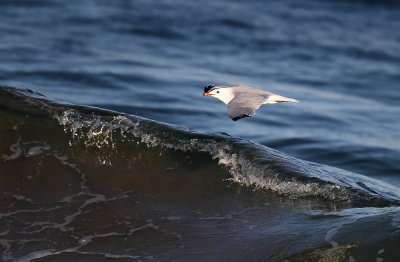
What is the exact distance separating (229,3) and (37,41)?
6.66 metres

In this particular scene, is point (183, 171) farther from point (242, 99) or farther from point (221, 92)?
point (221, 92)

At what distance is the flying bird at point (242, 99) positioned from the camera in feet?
23.4

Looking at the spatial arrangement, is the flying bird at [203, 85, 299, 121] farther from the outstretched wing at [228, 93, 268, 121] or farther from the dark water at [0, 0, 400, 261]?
the dark water at [0, 0, 400, 261]

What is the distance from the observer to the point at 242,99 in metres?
7.66

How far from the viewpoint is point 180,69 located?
14.6 m

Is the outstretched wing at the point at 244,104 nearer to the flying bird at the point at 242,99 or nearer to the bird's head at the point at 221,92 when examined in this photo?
the flying bird at the point at 242,99

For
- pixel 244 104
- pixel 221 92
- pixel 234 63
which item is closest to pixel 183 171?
pixel 244 104

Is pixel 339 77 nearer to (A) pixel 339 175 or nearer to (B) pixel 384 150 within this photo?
(B) pixel 384 150

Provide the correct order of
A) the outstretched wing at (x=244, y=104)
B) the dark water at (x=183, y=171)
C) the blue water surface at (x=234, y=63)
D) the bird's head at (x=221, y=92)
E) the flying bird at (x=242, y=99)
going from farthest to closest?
1. the blue water surface at (x=234, y=63)
2. the bird's head at (x=221, y=92)
3. the flying bird at (x=242, y=99)
4. the outstretched wing at (x=244, y=104)
5. the dark water at (x=183, y=171)

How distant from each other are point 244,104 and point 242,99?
0.23 m

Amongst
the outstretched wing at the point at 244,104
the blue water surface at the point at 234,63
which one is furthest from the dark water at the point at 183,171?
the outstretched wing at the point at 244,104

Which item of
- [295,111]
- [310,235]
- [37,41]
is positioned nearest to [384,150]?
[295,111]

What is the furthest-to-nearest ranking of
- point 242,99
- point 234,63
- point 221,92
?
point 234,63 < point 221,92 < point 242,99

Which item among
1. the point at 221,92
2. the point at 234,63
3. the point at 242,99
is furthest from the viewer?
the point at 234,63
